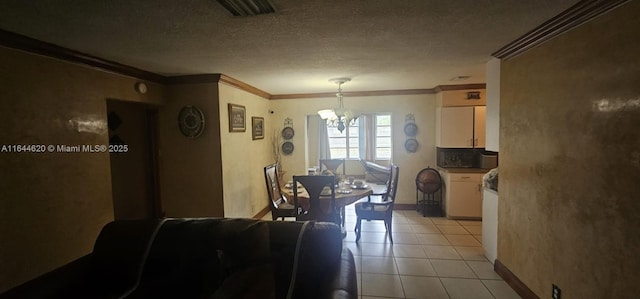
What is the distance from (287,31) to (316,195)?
5.91 ft

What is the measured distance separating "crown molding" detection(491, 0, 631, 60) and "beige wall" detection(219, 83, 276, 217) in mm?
3296

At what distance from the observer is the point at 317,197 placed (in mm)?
3250

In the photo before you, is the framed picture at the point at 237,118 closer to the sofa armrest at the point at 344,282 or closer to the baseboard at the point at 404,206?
the sofa armrest at the point at 344,282

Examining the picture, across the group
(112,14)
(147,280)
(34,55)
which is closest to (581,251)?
(147,280)

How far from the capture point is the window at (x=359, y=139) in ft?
21.6

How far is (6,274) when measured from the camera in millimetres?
2102

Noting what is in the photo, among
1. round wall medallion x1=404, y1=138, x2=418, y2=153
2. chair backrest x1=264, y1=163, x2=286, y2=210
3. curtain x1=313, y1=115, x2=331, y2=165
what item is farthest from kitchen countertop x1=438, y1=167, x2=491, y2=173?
chair backrest x1=264, y1=163, x2=286, y2=210

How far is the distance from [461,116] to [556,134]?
9.41 ft

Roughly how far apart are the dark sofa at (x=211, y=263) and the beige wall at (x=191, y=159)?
198 centimetres

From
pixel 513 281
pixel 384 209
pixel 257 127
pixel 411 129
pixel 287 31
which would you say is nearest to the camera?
pixel 287 31

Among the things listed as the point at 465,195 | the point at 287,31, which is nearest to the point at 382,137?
the point at 465,195

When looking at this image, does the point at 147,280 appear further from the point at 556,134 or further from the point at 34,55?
the point at 556,134

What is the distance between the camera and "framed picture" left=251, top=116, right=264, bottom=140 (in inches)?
191

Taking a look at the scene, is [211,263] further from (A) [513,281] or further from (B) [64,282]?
(A) [513,281]
